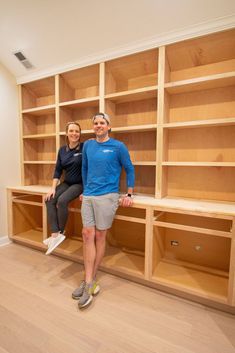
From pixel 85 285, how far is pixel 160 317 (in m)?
0.65

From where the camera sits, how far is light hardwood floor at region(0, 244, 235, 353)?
48.7 inches

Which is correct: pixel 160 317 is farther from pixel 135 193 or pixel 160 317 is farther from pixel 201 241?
pixel 135 193

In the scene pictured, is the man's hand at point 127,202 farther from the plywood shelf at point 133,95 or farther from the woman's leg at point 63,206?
the plywood shelf at point 133,95

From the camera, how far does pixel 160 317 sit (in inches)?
58.0

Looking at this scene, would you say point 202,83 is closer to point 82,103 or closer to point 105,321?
point 82,103

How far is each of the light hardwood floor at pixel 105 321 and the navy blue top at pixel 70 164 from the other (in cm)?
102

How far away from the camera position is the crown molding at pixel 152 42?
1615 mm

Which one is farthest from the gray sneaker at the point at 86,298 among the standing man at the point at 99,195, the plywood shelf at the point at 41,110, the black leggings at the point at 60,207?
the plywood shelf at the point at 41,110

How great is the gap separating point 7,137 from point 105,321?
2523 mm

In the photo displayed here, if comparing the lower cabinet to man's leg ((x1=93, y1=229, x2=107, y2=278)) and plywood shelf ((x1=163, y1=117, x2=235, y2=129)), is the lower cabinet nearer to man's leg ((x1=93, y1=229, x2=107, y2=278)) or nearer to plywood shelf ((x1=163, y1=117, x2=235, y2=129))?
man's leg ((x1=93, y1=229, x2=107, y2=278))

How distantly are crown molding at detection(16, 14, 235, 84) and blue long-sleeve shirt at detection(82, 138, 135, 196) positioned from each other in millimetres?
1003

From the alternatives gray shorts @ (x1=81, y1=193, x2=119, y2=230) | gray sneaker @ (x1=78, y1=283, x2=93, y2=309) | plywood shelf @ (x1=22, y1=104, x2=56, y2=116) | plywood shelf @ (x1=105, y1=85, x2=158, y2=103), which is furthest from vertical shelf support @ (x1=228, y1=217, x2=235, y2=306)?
plywood shelf @ (x1=22, y1=104, x2=56, y2=116)

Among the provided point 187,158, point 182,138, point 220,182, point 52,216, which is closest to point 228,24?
point 182,138

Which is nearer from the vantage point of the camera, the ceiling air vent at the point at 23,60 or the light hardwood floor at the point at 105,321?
the light hardwood floor at the point at 105,321
